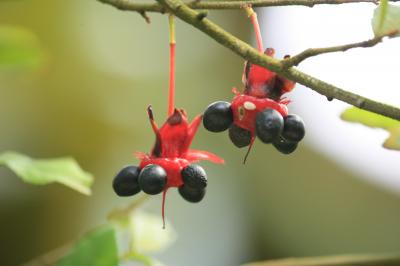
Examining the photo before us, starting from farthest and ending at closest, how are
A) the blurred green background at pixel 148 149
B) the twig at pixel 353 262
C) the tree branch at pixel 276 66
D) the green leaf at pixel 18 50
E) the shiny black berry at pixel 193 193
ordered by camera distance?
the blurred green background at pixel 148 149, the green leaf at pixel 18 50, the twig at pixel 353 262, the shiny black berry at pixel 193 193, the tree branch at pixel 276 66

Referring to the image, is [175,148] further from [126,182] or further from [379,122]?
[379,122]

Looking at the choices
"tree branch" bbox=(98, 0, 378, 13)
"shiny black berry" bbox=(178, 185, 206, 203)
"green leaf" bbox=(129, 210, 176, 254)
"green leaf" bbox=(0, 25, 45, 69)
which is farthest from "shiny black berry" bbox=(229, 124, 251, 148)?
"green leaf" bbox=(0, 25, 45, 69)

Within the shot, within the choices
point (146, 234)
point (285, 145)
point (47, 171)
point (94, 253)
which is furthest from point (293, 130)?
point (146, 234)

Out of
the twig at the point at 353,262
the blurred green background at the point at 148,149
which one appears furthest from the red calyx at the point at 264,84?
the blurred green background at the point at 148,149

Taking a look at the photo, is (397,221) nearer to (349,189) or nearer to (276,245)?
(349,189)

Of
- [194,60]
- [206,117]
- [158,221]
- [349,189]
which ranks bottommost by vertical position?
[349,189]

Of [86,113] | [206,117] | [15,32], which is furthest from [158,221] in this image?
[86,113]

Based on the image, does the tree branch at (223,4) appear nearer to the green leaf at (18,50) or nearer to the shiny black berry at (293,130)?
the shiny black berry at (293,130)
